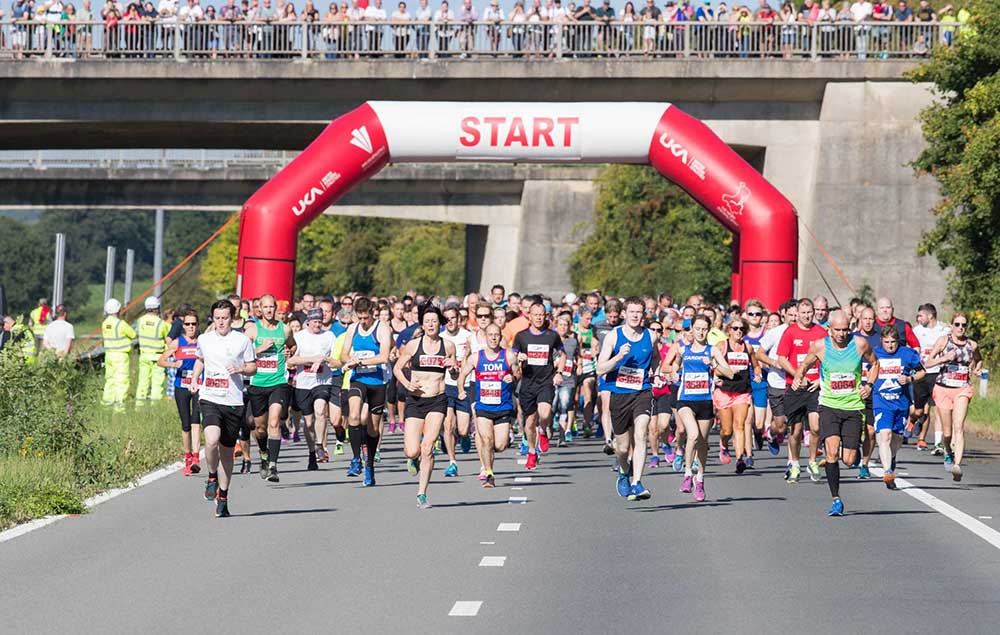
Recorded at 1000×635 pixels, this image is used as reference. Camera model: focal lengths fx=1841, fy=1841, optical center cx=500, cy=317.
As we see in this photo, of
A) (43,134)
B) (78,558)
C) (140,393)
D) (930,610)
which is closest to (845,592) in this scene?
(930,610)

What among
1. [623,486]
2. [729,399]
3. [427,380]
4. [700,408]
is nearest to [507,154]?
[729,399]

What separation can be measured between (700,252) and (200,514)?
128 ft

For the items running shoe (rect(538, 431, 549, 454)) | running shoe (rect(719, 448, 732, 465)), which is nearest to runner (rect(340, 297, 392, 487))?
running shoe (rect(538, 431, 549, 454))

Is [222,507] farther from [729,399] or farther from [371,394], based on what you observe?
[729,399]

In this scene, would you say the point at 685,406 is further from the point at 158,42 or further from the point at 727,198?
the point at 158,42

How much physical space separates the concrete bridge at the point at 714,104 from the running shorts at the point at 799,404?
1683 centimetres

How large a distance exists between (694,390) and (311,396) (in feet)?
14.7

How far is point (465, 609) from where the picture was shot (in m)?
9.66

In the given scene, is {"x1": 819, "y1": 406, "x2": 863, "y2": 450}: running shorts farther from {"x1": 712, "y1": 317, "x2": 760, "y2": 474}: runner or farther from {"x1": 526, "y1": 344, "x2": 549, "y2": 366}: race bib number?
{"x1": 526, "y1": 344, "x2": 549, "y2": 366}: race bib number

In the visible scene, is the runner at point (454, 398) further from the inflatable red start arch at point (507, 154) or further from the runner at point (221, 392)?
the inflatable red start arch at point (507, 154)

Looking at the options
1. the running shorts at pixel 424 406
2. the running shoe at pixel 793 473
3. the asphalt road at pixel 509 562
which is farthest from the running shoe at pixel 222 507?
the running shoe at pixel 793 473

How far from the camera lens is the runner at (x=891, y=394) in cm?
1653

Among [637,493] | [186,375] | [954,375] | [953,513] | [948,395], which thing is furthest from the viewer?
[948,395]

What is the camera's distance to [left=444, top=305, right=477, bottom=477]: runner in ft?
61.4
